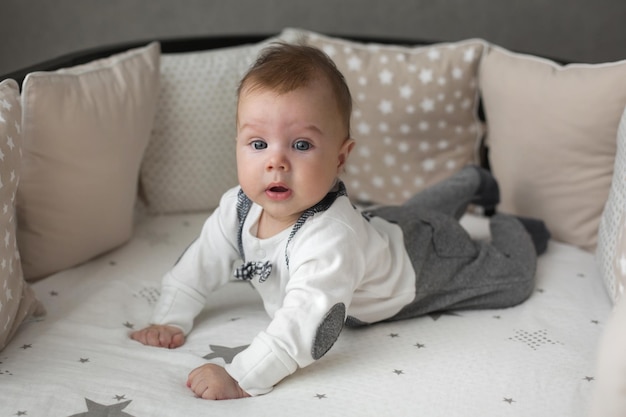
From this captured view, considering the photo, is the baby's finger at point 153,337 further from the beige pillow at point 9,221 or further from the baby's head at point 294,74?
the baby's head at point 294,74

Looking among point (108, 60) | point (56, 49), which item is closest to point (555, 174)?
point (108, 60)

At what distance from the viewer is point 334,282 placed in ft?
3.85

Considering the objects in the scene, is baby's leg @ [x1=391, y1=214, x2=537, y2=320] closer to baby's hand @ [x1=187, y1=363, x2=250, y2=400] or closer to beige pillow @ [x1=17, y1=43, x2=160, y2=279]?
baby's hand @ [x1=187, y1=363, x2=250, y2=400]

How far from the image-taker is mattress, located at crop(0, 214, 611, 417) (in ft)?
3.65

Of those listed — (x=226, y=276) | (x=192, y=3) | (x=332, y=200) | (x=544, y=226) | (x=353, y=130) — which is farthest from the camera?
(x=192, y=3)

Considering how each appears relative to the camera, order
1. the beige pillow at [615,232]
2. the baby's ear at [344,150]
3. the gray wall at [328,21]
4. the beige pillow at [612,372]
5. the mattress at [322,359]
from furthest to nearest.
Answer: the gray wall at [328,21], the beige pillow at [615,232], the baby's ear at [344,150], the mattress at [322,359], the beige pillow at [612,372]

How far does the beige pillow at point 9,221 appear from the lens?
120cm

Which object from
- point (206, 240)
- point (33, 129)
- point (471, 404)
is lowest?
point (471, 404)

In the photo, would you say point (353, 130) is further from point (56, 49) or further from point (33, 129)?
point (56, 49)

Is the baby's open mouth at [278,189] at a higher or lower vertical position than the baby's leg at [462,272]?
higher

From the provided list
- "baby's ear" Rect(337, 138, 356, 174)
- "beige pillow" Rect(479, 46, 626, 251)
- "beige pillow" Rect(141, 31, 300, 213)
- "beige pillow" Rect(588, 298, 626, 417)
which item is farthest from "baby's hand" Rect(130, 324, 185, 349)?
"beige pillow" Rect(479, 46, 626, 251)

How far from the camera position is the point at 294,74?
1.17 metres

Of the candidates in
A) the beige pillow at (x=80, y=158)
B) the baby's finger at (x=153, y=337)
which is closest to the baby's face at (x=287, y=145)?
the baby's finger at (x=153, y=337)

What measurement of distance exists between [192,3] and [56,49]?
378 mm
